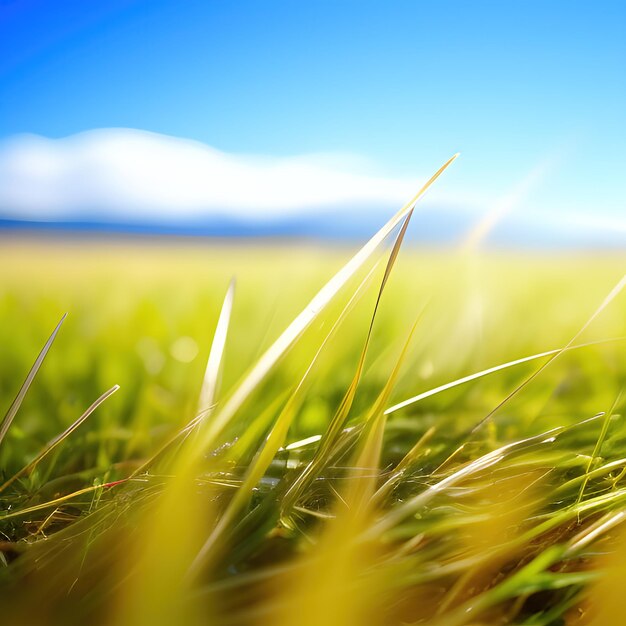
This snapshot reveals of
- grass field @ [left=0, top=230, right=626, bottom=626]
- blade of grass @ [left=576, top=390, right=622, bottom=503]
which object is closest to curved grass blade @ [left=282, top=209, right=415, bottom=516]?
grass field @ [left=0, top=230, right=626, bottom=626]

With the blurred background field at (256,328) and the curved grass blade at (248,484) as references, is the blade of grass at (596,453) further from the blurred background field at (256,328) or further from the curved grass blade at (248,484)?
the curved grass blade at (248,484)

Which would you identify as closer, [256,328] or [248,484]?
[248,484]

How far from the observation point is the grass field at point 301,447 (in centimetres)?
26

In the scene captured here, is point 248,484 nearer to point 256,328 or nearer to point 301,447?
point 301,447

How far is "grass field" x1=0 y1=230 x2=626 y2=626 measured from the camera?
0.26 meters

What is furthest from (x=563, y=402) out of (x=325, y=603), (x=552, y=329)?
(x=325, y=603)

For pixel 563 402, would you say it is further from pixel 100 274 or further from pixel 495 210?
pixel 100 274

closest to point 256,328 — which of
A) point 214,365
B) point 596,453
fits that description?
point 214,365

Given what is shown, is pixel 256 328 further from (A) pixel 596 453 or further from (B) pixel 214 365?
(A) pixel 596 453

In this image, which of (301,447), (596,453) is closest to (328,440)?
(301,447)

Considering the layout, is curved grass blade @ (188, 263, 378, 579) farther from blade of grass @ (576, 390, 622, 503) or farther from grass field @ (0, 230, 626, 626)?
blade of grass @ (576, 390, 622, 503)

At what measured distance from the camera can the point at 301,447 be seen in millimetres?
340

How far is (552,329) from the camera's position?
46 cm

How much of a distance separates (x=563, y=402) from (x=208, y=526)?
245mm
